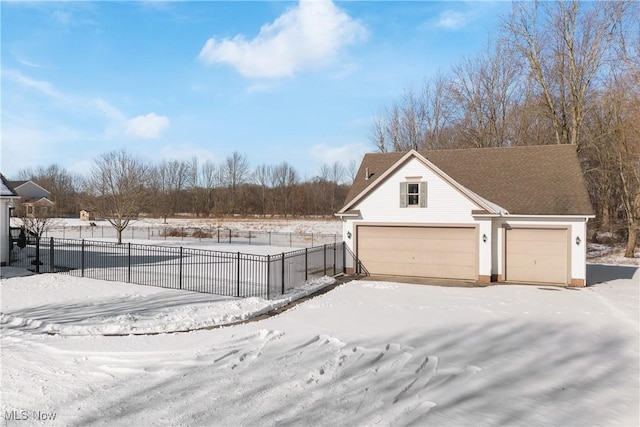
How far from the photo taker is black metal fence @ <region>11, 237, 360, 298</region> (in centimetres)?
1416

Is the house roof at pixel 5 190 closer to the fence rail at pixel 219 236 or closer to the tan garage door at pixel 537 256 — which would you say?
the fence rail at pixel 219 236

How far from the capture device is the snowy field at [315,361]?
5.33m

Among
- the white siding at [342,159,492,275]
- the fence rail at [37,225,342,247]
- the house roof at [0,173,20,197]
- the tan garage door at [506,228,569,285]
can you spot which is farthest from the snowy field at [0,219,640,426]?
the fence rail at [37,225,342,247]

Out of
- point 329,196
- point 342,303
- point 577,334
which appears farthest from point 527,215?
point 329,196

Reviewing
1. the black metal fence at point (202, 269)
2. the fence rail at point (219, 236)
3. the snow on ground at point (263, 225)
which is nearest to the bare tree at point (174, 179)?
the snow on ground at point (263, 225)

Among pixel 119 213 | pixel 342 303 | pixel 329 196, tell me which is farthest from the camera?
pixel 329 196

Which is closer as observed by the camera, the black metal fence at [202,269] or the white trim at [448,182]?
the black metal fence at [202,269]

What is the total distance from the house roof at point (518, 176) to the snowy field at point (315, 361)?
197 inches

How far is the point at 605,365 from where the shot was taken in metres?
7.38

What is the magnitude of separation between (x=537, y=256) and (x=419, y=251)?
15.1ft

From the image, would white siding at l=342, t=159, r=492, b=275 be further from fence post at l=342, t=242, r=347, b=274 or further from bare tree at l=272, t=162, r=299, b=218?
bare tree at l=272, t=162, r=299, b=218

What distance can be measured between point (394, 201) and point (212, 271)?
28.4 feet

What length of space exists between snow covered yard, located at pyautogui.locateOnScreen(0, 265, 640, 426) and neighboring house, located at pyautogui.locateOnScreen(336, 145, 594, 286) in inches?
157

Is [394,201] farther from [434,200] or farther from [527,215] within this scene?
[527,215]
